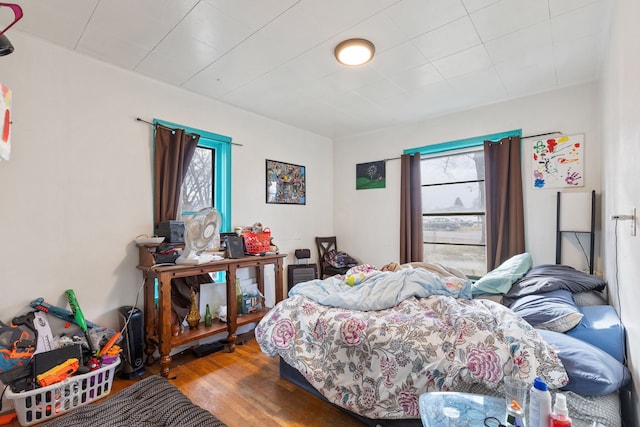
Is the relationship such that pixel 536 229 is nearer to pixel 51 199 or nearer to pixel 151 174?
pixel 151 174

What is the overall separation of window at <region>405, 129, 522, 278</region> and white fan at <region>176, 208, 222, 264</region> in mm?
2690

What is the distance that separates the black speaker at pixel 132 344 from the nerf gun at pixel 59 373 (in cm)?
40

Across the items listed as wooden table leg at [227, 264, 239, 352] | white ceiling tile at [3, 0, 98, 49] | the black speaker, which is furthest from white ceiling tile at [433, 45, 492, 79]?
the black speaker

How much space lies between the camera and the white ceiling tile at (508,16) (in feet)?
6.09

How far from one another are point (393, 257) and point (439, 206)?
3.03 ft

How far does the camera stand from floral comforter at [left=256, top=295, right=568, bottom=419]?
1.40m

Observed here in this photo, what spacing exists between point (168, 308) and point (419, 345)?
1.97 metres

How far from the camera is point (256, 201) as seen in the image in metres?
3.73

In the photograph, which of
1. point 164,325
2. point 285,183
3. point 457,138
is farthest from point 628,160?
point 285,183

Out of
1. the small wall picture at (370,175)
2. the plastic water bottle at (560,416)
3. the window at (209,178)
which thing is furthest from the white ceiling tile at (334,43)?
the plastic water bottle at (560,416)

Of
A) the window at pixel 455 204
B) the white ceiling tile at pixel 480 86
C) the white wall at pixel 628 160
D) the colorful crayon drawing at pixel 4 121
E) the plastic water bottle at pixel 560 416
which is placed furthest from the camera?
the window at pixel 455 204

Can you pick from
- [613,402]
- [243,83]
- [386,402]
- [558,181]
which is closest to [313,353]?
[386,402]

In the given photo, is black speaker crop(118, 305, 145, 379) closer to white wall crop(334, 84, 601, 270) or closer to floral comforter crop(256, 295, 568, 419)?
floral comforter crop(256, 295, 568, 419)

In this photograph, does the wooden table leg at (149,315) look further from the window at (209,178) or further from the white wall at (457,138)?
the white wall at (457,138)
